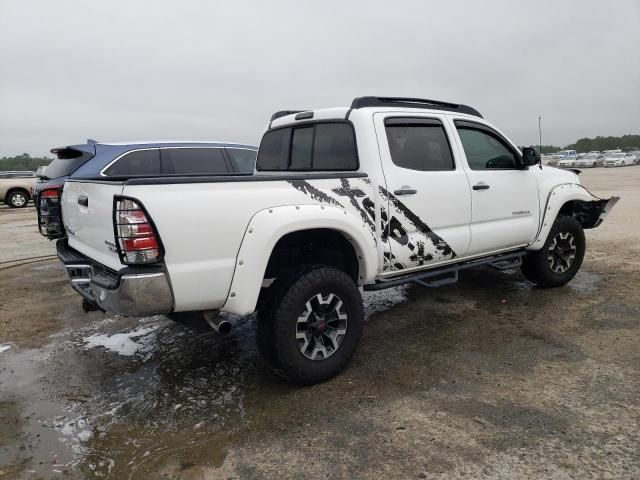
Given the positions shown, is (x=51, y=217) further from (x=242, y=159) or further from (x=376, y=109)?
(x=242, y=159)

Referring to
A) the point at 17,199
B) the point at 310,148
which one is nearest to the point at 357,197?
the point at 310,148

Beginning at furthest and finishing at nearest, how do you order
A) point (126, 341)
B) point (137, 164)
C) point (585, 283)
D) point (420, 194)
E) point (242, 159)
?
point (242, 159)
point (137, 164)
point (585, 283)
point (126, 341)
point (420, 194)

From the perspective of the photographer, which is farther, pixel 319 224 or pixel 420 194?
pixel 420 194

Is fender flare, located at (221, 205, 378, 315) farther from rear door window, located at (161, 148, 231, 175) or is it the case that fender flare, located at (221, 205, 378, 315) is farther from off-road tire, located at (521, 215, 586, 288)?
rear door window, located at (161, 148, 231, 175)

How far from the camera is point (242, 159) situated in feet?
25.0

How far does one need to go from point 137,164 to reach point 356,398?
201 inches

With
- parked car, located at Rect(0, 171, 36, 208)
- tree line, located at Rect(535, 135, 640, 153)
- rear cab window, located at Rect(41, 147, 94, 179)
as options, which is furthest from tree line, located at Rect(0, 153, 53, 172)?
tree line, located at Rect(535, 135, 640, 153)

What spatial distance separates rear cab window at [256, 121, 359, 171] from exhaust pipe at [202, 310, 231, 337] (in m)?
1.53

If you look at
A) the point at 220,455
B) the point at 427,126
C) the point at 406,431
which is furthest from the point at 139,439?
the point at 427,126

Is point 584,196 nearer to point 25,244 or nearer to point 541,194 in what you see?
point 541,194

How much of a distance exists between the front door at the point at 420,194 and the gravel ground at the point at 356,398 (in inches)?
32.1

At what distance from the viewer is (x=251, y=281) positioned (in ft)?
9.53

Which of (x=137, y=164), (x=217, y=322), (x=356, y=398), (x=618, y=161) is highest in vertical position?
(x=618, y=161)

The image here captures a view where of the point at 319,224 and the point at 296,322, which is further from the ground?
the point at 319,224
